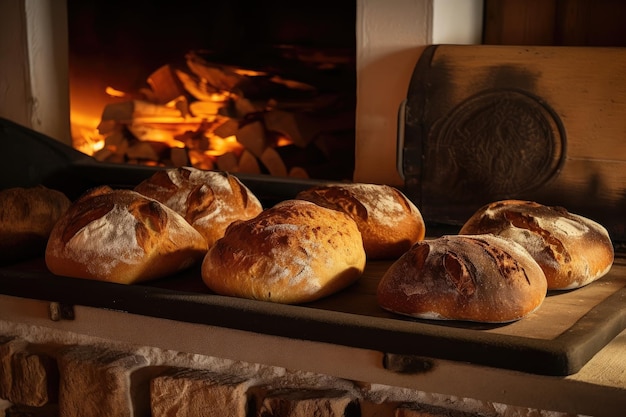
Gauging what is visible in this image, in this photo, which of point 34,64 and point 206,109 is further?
point 206,109

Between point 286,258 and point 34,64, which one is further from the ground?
point 34,64

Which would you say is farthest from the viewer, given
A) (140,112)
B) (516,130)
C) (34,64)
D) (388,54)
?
(140,112)

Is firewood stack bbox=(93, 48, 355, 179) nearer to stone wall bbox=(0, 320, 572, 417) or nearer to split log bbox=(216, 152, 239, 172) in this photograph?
split log bbox=(216, 152, 239, 172)

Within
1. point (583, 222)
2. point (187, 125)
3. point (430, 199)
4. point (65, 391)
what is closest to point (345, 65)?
point (187, 125)

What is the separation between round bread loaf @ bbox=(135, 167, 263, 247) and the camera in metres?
2.04

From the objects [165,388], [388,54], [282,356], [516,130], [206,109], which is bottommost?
[165,388]

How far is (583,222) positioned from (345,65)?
1.57m

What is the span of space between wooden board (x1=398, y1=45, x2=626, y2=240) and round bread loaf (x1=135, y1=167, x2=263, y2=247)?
1.92ft

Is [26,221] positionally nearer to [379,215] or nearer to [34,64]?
[379,215]

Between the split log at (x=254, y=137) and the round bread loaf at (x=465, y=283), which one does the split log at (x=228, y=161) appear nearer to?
the split log at (x=254, y=137)

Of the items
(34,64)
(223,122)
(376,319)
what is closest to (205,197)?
(376,319)

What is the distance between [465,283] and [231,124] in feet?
6.22

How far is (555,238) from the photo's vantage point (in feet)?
5.88

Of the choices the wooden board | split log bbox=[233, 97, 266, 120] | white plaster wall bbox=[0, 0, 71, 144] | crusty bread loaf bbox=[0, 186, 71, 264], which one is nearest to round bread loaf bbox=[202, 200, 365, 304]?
crusty bread loaf bbox=[0, 186, 71, 264]
